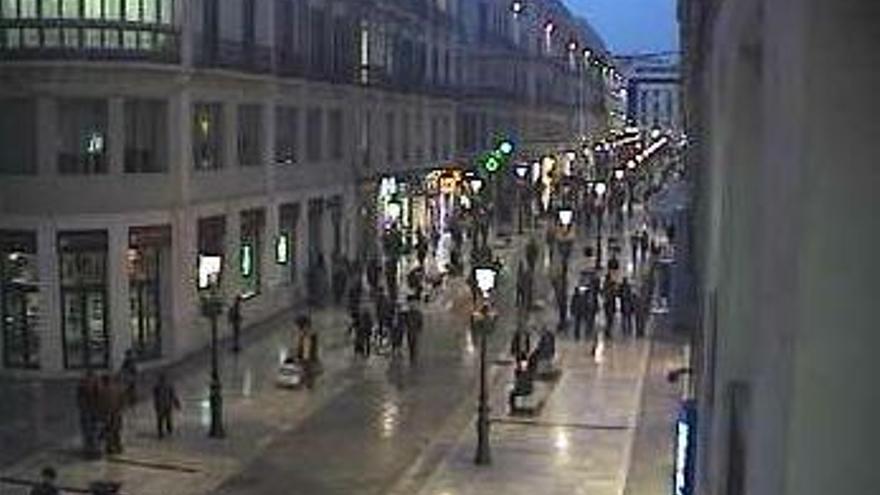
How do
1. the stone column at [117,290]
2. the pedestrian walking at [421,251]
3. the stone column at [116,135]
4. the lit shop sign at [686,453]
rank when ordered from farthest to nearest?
the pedestrian walking at [421,251], the stone column at [117,290], the stone column at [116,135], the lit shop sign at [686,453]

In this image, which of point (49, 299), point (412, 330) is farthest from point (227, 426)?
point (412, 330)

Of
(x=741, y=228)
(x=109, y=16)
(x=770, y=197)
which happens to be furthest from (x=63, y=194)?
(x=770, y=197)

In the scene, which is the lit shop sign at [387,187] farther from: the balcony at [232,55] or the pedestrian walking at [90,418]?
the pedestrian walking at [90,418]

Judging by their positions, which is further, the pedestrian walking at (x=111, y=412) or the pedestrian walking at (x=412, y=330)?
the pedestrian walking at (x=412, y=330)

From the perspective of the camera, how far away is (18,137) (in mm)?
31766

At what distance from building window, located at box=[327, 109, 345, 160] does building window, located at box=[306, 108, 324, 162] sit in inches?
44.3

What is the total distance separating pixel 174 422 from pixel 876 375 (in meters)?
23.8

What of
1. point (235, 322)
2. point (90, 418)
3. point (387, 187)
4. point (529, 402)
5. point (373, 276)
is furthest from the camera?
point (387, 187)

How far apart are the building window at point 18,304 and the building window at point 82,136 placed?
205cm

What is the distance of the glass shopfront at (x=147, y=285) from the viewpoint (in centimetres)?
3297

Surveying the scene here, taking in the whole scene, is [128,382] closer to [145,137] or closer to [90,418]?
[90,418]

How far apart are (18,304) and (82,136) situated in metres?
3.97

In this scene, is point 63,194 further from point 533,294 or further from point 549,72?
point 549,72

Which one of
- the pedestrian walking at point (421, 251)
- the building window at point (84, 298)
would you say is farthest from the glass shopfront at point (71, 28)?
the pedestrian walking at point (421, 251)
